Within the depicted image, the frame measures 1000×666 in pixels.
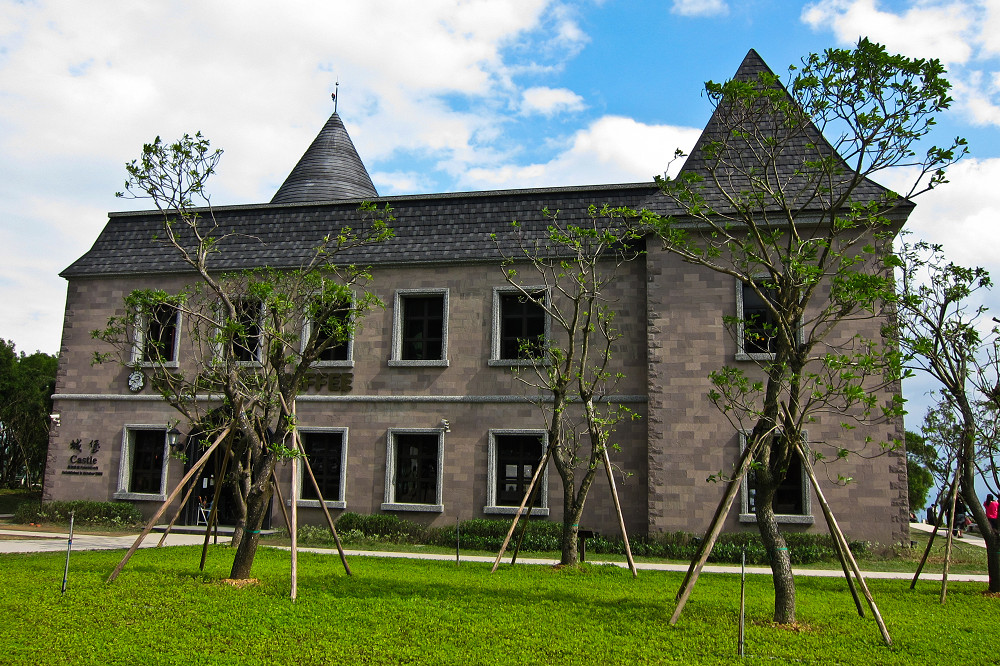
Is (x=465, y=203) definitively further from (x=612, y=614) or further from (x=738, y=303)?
(x=612, y=614)

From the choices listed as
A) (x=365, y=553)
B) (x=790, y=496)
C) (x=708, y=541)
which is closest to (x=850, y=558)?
(x=708, y=541)

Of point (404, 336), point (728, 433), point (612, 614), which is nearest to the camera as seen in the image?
point (612, 614)

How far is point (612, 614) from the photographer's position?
981 cm

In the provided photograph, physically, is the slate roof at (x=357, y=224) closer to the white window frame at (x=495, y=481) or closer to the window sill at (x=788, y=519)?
the white window frame at (x=495, y=481)

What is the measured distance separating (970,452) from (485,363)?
11064 millimetres

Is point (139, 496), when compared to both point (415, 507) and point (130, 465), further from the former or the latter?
point (415, 507)

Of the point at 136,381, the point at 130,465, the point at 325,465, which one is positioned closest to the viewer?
the point at 325,465

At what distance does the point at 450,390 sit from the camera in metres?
20.1

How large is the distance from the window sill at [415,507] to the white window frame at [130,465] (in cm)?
635

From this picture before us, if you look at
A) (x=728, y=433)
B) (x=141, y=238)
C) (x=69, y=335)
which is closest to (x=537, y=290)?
(x=728, y=433)

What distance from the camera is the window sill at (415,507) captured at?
19.4 metres

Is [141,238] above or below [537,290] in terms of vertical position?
above

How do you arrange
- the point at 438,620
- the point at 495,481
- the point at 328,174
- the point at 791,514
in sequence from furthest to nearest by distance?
the point at 328,174 → the point at 495,481 → the point at 791,514 → the point at 438,620

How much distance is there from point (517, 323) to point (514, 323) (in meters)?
0.08
